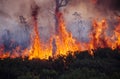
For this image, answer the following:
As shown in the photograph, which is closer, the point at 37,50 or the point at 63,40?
the point at 37,50

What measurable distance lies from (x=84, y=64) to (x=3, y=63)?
10988 millimetres

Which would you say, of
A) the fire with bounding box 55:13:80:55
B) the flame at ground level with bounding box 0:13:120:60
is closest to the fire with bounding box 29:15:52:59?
the flame at ground level with bounding box 0:13:120:60

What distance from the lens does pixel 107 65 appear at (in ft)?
114

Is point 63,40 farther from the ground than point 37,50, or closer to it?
farther from the ground

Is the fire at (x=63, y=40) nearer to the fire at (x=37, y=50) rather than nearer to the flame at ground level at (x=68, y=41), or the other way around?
the flame at ground level at (x=68, y=41)

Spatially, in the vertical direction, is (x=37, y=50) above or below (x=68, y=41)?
below

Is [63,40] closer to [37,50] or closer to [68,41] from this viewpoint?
[68,41]

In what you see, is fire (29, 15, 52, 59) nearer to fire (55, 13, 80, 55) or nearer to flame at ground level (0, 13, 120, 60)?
flame at ground level (0, 13, 120, 60)

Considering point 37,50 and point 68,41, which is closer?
point 37,50

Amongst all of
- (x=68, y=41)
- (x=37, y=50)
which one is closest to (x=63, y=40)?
(x=68, y=41)

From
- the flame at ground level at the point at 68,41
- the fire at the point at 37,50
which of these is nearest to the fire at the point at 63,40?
the flame at ground level at the point at 68,41

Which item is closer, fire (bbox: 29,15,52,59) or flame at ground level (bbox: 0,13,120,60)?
fire (bbox: 29,15,52,59)

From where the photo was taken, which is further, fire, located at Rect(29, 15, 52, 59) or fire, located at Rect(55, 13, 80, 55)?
fire, located at Rect(55, 13, 80, 55)

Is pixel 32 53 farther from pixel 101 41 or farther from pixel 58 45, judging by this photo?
pixel 101 41
